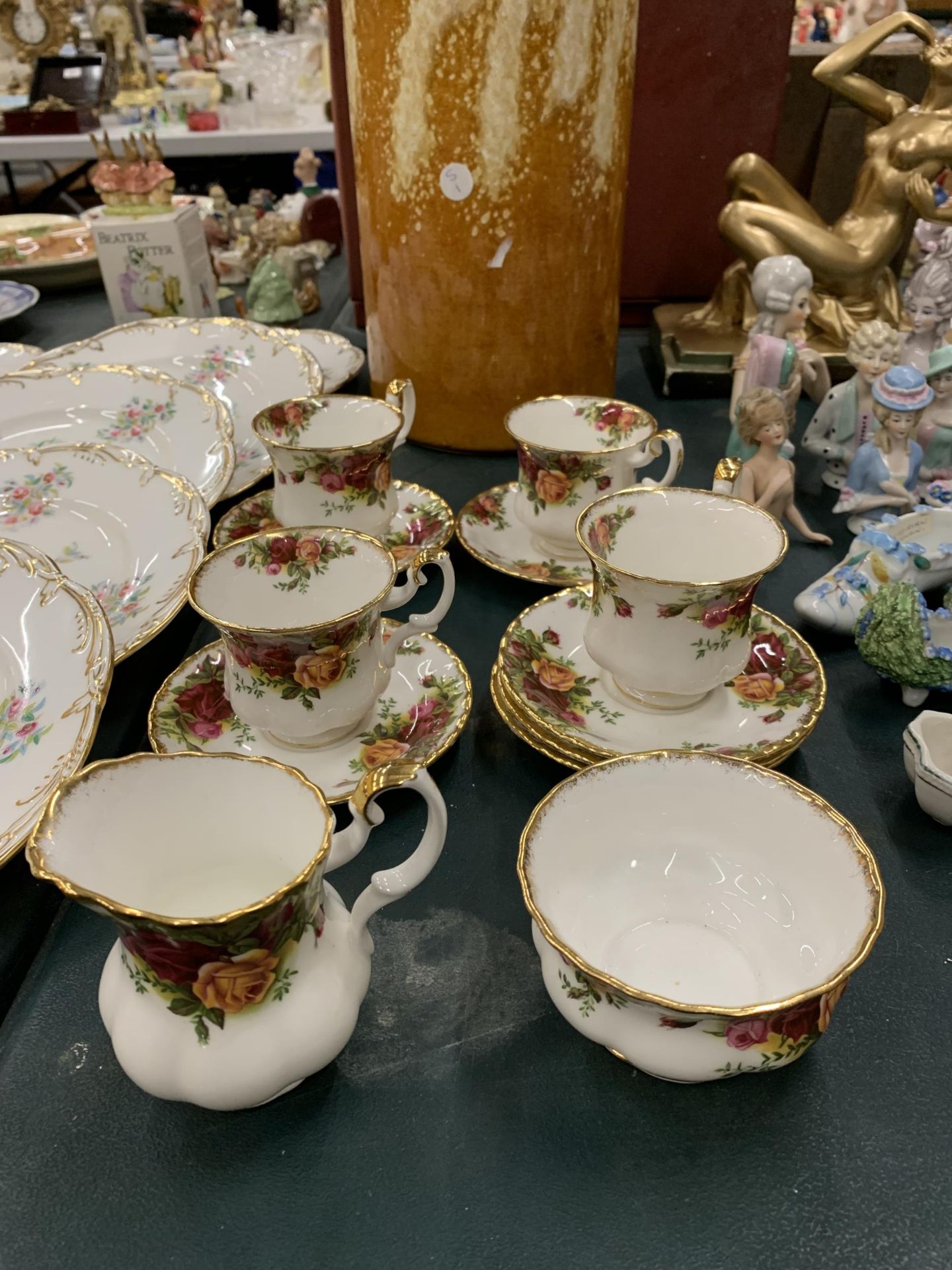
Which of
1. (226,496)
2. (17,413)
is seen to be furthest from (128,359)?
(226,496)

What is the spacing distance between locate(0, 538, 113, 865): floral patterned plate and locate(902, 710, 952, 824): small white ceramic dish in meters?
0.63

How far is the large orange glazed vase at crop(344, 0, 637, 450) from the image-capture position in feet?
3.18

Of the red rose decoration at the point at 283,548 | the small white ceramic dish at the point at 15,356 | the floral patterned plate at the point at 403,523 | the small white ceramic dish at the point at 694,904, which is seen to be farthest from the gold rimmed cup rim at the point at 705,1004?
the small white ceramic dish at the point at 15,356

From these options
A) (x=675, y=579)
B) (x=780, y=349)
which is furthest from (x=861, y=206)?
(x=675, y=579)

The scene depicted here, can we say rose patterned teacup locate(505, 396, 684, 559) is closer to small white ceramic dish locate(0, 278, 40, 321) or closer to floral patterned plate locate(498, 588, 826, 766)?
floral patterned plate locate(498, 588, 826, 766)

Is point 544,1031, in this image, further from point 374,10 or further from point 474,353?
point 374,10

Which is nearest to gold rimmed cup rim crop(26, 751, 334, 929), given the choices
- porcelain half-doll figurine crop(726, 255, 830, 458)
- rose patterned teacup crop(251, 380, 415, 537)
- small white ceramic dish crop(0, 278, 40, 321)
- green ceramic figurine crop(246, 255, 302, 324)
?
rose patterned teacup crop(251, 380, 415, 537)

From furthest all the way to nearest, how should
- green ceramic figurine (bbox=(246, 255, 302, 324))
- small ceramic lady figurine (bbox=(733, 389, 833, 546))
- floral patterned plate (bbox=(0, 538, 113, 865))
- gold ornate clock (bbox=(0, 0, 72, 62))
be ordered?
gold ornate clock (bbox=(0, 0, 72, 62)) < green ceramic figurine (bbox=(246, 255, 302, 324)) < small ceramic lady figurine (bbox=(733, 389, 833, 546)) < floral patterned plate (bbox=(0, 538, 113, 865))

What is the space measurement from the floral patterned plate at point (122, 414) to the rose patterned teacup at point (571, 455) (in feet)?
1.28

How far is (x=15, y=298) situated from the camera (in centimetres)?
171

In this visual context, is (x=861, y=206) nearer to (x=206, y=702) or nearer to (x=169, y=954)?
(x=206, y=702)

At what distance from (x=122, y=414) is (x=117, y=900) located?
86cm

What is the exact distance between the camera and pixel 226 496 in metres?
1.12

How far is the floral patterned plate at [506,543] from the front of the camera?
0.98m
